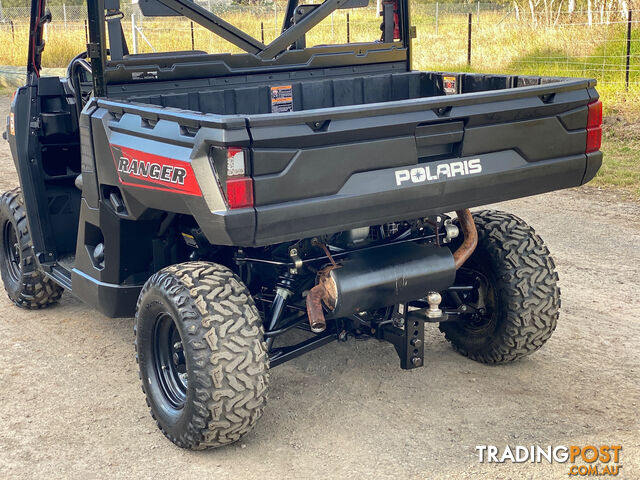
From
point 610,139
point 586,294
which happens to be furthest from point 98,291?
point 610,139

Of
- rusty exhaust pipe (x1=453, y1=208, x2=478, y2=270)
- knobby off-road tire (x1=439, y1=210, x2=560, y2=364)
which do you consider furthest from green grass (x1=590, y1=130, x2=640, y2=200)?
rusty exhaust pipe (x1=453, y1=208, x2=478, y2=270)

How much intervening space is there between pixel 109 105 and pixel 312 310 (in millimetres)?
1285

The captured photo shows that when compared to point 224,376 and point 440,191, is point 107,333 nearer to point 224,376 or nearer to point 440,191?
point 224,376

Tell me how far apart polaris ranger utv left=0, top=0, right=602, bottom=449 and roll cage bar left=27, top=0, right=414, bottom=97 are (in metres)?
0.01

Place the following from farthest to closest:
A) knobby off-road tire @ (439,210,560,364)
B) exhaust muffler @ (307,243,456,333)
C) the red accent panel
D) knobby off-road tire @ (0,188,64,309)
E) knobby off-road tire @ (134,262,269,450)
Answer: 1. knobby off-road tire @ (0,188,64,309)
2. knobby off-road tire @ (439,210,560,364)
3. exhaust muffler @ (307,243,456,333)
4. knobby off-road tire @ (134,262,269,450)
5. the red accent panel

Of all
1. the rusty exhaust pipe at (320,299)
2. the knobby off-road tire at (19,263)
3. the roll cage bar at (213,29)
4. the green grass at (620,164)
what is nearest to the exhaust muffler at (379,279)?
the rusty exhaust pipe at (320,299)

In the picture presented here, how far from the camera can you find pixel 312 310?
3.76 meters

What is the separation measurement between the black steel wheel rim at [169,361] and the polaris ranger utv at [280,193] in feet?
0.04

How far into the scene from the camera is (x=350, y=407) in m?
4.07

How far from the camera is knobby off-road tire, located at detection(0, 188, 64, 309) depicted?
530 centimetres

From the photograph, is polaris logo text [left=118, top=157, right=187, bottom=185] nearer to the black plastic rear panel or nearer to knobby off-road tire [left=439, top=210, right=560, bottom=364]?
the black plastic rear panel

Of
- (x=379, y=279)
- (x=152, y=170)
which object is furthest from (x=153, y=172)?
(x=379, y=279)

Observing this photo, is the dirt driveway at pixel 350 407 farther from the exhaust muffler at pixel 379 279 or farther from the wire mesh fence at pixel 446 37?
the wire mesh fence at pixel 446 37

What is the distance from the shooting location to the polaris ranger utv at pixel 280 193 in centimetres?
335
